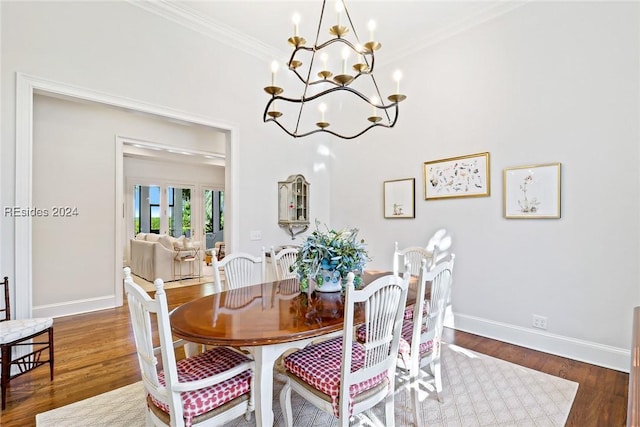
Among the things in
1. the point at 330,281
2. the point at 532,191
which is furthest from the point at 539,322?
the point at 330,281

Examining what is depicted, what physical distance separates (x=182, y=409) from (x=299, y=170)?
143 inches

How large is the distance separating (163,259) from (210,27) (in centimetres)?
430

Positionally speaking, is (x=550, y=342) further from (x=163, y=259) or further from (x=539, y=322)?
(x=163, y=259)

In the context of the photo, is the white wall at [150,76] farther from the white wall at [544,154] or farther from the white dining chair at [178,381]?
the white dining chair at [178,381]

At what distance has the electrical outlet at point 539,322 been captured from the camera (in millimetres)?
3039

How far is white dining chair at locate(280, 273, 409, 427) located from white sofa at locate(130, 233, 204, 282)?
5209 millimetres

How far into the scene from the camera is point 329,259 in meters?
2.13

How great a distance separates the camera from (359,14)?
3465 mm

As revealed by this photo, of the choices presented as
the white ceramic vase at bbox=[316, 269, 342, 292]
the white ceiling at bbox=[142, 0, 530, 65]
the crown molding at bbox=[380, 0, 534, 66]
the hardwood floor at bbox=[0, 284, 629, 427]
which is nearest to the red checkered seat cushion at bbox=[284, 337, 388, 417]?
the white ceramic vase at bbox=[316, 269, 342, 292]

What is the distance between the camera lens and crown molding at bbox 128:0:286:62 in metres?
3.28

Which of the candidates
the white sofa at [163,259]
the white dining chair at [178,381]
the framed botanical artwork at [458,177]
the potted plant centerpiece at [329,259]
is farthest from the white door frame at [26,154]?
the white sofa at [163,259]

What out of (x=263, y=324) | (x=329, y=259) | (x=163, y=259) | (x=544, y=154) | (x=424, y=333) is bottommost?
(x=163, y=259)

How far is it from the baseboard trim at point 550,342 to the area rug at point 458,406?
1.72ft

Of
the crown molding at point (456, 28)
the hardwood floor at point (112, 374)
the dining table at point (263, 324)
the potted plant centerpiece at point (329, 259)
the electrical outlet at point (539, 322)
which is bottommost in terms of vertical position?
the hardwood floor at point (112, 374)
